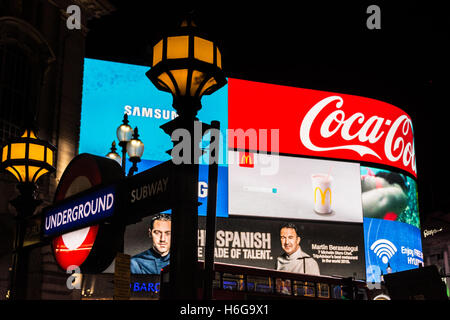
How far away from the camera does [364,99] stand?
35.5m

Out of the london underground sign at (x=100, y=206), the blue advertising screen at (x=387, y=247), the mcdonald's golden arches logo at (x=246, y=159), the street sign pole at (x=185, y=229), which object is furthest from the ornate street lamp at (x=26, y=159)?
the blue advertising screen at (x=387, y=247)

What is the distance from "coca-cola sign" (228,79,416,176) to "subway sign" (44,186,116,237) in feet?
78.7

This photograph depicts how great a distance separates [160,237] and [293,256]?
7599 mm

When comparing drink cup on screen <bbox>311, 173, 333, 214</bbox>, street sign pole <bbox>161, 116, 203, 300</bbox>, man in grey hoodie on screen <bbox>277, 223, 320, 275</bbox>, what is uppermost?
drink cup on screen <bbox>311, 173, 333, 214</bbox>

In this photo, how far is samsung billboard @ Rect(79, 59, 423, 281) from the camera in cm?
2898

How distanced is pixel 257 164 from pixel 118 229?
83.9 ft

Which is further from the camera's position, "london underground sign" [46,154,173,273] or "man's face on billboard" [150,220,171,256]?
"man's face on billboard" [150,220,171,256]

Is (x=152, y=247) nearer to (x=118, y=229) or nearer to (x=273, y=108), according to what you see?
(x=273, y=108)

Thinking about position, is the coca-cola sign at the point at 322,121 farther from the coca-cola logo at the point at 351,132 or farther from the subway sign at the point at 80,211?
the subway sign at the point at 80,211

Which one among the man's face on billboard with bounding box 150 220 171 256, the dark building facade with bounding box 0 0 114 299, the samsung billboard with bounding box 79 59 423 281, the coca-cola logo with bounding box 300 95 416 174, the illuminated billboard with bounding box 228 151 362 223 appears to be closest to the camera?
the dark building facade with bounding box 0 0 114 299

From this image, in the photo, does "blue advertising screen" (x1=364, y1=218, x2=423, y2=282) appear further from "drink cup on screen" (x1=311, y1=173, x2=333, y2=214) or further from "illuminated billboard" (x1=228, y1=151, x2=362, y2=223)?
"drink cup on screen" (x1=311, y1=173, x2=333, y2=214)

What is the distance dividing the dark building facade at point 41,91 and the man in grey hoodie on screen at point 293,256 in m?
12.5

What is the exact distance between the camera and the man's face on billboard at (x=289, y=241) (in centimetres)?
2995

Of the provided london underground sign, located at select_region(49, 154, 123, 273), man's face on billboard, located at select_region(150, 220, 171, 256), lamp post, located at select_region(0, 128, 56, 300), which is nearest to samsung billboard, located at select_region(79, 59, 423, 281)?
man's face on billboard, located at select_region(150, 220, 171, 256)
